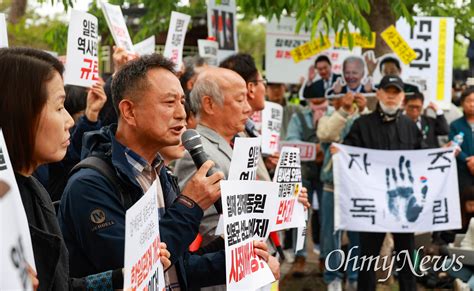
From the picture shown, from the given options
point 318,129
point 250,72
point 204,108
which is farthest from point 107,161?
point 318,129

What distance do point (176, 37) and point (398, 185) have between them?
2763 millimetres

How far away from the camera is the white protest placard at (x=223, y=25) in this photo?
10.2 m

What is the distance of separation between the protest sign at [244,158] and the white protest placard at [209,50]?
4.80 m

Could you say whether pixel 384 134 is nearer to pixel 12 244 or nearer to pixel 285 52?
pixel 285 52

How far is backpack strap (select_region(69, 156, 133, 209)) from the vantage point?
11.4ft

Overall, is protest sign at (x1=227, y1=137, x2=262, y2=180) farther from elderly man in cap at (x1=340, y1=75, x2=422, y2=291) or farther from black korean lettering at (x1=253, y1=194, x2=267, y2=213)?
elderly man in cap at (x1=340, y1=75, x2=422, y2=291)

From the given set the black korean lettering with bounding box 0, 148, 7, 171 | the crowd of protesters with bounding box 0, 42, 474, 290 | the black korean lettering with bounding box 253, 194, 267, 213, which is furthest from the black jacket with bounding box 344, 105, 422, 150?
the black korean lettering with bounding box 0, 148, 7, 171

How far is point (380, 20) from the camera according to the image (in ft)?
36.5

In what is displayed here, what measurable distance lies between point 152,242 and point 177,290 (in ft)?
2.71

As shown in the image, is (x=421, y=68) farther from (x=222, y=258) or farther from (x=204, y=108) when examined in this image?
(x=222, y=258)

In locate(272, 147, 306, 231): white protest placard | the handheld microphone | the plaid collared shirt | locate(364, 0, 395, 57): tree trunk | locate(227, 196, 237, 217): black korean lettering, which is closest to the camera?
the plaid collared shirt

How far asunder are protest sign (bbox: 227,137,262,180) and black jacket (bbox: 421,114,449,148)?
20.4 feet

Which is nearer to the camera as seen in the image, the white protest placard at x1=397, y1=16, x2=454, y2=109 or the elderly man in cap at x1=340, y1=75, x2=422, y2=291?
the elderly man in cap at x1=340, y1=75, x2=422, y2=291

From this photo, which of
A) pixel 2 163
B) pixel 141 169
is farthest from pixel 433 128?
pixel 2 163
